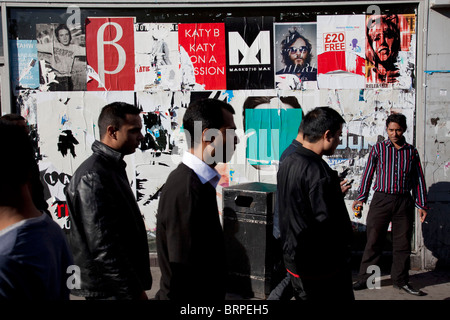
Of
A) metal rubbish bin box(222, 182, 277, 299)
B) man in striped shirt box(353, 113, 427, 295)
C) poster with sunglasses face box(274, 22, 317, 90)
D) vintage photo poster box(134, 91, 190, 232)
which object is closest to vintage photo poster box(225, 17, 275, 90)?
poster with sunglasses face box(274, 22, 317, 90)

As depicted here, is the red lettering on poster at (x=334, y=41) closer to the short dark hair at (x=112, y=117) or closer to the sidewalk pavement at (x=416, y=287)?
the sidewalk pavement at (x=416, y=287)

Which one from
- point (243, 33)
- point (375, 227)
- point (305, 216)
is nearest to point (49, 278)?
point (305, 216)

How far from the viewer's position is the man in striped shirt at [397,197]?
5008 mm

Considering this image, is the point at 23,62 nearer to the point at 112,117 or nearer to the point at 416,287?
the point at 112,117

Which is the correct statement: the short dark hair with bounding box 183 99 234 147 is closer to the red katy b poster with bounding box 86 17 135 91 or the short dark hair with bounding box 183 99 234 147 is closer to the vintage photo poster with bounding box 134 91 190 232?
the vintage photo poster with bounding box 134 91 190 232

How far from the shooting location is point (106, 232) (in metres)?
2.40

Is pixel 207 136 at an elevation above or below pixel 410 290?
above

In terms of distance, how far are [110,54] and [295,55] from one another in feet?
9.09

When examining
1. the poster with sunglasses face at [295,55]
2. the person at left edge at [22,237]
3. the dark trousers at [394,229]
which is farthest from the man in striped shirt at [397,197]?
the person at left edge at [22,237]

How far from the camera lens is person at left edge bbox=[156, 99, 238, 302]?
2.21 m

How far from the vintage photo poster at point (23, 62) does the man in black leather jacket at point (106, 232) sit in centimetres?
391

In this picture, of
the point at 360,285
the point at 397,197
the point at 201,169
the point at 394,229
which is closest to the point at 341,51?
the point at 397,197

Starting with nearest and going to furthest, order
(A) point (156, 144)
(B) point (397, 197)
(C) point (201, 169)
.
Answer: (C) point (201, 169), (B) point (397, 197), (A) point (156, 144)

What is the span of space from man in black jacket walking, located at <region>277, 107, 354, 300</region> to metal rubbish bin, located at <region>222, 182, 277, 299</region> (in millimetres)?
1731
